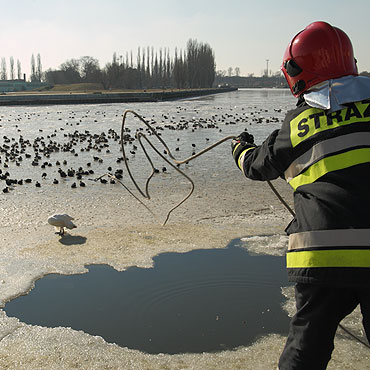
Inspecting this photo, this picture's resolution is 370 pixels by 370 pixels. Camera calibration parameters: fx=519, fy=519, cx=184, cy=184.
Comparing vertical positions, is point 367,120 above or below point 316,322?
above

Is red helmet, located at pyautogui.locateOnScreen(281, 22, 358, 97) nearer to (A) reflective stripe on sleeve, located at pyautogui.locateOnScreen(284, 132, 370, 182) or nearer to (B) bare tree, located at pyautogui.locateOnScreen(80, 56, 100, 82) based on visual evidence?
(A) reflective stripe on sleeve, located at pyautogui.locateOnScreen(284, 132, 370, 182)

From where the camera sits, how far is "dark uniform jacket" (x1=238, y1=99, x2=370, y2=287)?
2252 mm

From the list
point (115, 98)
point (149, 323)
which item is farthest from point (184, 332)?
point (115, 98)

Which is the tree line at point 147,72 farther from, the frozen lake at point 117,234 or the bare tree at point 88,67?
the frozen lake at point 117,234

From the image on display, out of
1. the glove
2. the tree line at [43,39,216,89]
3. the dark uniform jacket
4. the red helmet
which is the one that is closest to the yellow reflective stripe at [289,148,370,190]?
the dark uniform jacket

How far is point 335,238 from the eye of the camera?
7.47 feet

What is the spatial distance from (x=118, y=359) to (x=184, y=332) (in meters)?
0.65

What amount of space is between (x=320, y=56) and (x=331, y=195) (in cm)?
73

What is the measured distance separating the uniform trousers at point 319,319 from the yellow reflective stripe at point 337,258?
0.10 meters

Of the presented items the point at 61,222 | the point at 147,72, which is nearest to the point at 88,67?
the point at 147,72

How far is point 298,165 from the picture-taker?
2.46 m

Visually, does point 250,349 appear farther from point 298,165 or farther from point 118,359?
point 298,165

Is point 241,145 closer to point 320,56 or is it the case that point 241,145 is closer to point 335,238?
point 320,56

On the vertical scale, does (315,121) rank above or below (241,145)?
above
